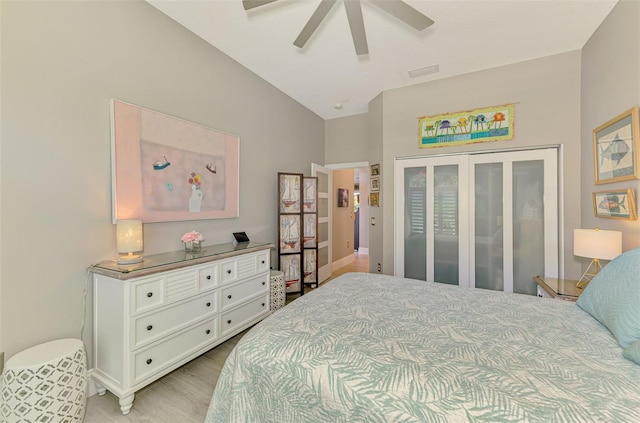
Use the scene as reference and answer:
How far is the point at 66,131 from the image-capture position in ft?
5.77

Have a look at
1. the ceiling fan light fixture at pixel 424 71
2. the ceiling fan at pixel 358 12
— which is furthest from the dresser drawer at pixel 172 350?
the ceiling fan light fixture at pixel 424 71

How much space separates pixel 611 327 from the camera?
1.23 meters

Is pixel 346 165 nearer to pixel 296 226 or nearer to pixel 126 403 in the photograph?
pixel 296 226

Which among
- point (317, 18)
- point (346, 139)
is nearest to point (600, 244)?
point (317, 18)

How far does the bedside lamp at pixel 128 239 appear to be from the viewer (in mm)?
1868

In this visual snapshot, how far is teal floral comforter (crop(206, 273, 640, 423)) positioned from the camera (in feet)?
2.74

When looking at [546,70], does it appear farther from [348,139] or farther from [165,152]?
[165,152]

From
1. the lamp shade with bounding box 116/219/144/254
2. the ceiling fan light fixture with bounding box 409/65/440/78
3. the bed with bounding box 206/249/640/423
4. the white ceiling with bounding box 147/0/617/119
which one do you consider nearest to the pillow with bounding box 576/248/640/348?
the bed with bounding box 206/249/640/423

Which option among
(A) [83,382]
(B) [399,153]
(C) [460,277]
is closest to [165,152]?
(A) [83,382]

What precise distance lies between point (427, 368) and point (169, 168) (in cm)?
247

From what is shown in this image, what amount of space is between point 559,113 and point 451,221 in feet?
5.45

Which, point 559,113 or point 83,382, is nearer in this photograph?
point 83,382

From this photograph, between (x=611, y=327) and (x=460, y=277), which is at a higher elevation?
(x=611, y=327)

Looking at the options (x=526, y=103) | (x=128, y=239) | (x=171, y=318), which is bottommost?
(x=171, y=318)
